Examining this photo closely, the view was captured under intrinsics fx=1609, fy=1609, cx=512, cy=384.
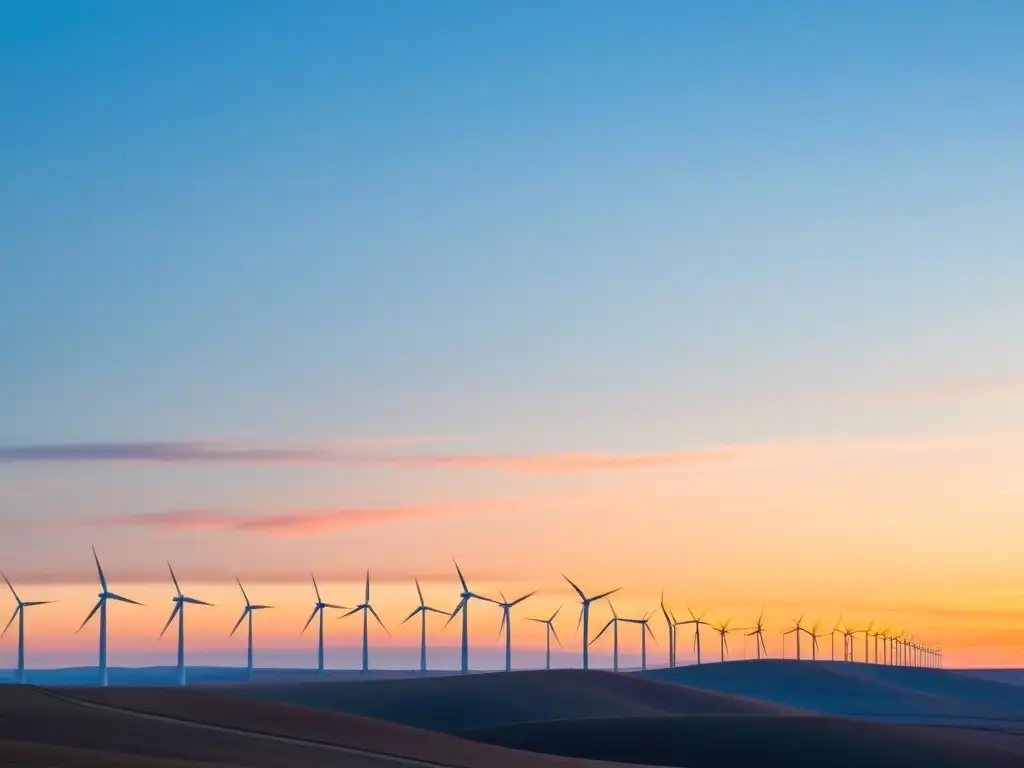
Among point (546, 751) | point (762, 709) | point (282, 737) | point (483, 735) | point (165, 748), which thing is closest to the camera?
point (165, 748)

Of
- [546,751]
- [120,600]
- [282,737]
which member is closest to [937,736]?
[546,751]

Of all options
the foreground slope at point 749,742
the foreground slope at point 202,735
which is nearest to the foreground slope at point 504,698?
the foreground slope at point 749,742

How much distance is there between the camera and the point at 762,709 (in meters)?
178

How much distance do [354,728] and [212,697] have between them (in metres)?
10.1

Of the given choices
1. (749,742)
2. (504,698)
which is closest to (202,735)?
A: (749,742)

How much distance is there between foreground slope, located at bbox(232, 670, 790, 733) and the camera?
6024 inches

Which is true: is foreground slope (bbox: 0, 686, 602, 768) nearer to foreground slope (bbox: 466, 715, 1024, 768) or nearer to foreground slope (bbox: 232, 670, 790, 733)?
foreground slope (bbox: 466, 715, 1024, 768)

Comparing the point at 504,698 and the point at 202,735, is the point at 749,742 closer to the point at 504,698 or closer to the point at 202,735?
the point at 202,735

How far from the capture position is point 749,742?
362ft

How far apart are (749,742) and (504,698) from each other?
53070mm

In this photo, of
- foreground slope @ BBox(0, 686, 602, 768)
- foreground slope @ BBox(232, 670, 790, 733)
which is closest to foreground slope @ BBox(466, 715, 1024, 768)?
foreground slope @ BBox(0, 686, 602, 768)

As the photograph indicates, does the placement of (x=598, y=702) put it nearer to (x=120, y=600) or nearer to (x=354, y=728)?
(x=120, y=600)

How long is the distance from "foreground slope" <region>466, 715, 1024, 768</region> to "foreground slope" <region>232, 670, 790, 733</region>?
2966cm

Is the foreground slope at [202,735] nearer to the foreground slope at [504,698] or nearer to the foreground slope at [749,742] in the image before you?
the foreground slope at [749,742]
